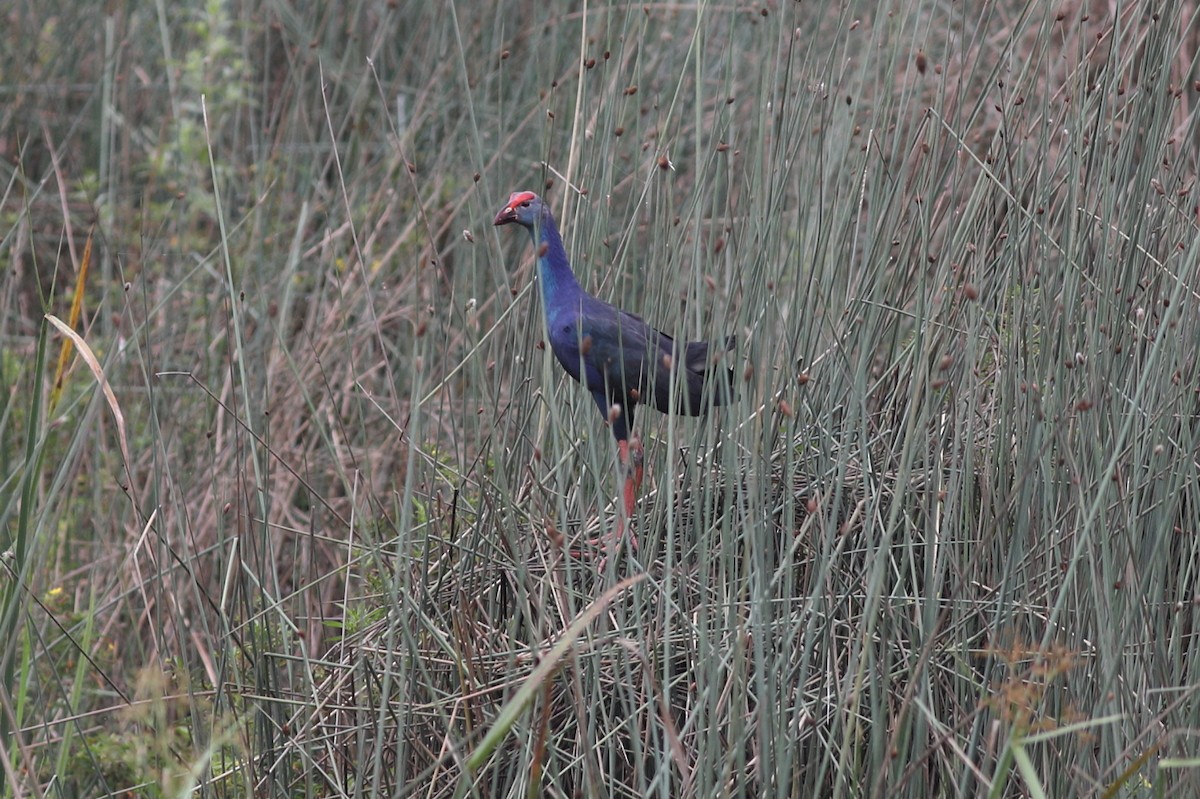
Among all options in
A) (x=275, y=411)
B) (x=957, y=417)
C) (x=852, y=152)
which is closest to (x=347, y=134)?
(x=275, y=411)

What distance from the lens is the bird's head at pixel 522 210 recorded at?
2.17 metres

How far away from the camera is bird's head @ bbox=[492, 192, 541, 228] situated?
2.17 meters

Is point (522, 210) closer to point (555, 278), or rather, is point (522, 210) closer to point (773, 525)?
point (555, 278)

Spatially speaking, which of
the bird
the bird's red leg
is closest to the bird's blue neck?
the bird

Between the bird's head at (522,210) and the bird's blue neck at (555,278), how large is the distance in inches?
0.7

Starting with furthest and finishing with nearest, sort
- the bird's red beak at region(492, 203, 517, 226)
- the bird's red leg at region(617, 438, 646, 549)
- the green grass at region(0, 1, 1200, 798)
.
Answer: the bird's red beak at region(492, 203, 517, 226)
the bird's red leg at region(617, 438, 646, 549)
the green grass at region(0, 1, 1200, 798)

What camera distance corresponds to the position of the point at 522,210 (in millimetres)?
2182

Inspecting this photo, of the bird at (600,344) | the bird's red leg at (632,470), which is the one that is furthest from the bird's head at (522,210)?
the bird's red leg at (632,470)

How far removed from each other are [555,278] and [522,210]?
123 mm

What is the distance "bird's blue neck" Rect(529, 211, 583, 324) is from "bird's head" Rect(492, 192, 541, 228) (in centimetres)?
2

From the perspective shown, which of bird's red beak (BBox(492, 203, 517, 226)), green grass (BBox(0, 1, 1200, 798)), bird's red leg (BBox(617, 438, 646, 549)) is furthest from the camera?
bird's red beak (BBox(492, 203, 517, 226))

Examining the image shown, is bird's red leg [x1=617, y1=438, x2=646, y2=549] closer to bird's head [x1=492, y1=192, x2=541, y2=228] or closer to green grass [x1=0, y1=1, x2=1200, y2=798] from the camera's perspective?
green grass [x1=0, y1=1, x2=1200, y2=798]

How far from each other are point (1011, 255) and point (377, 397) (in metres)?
1.94

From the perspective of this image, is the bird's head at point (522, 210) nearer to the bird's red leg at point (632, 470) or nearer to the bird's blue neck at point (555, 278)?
the bird's blue neck at point (555, 278)
